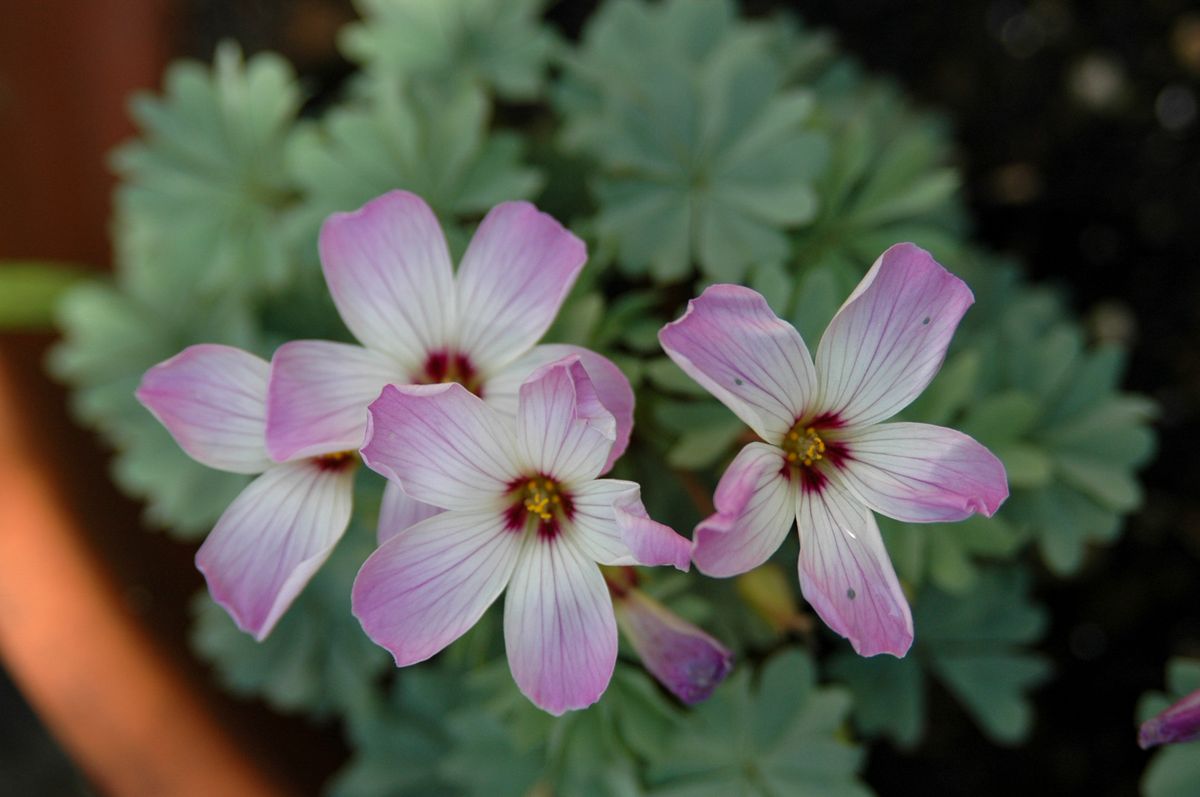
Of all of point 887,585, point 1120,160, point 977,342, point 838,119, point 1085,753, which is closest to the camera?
point 887,585

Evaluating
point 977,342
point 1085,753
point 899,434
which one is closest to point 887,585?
point 899,434

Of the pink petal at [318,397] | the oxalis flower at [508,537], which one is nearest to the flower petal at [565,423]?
the oxalis flower at [508,537]

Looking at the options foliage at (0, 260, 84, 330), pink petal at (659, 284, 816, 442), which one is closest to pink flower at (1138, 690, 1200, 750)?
pink petal at (659, 284, 816, 442)

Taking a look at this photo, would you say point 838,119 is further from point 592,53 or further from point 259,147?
point 259,147

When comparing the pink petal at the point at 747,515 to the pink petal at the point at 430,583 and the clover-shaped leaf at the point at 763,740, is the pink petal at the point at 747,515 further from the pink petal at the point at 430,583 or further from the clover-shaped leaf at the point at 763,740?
the clover-shaped leaf at the point at 763,740

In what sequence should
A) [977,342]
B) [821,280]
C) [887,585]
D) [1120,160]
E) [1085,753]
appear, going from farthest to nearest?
[1120,160] < [1085,753] < [977,342] < [821,280] < [887,585]

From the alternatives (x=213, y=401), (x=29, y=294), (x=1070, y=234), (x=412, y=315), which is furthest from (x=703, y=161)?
(x=1070, y=234)

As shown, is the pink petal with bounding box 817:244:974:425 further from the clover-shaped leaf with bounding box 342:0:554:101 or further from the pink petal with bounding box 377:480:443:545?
the clover-shaped leaf with bounding box 342:0:554:101
